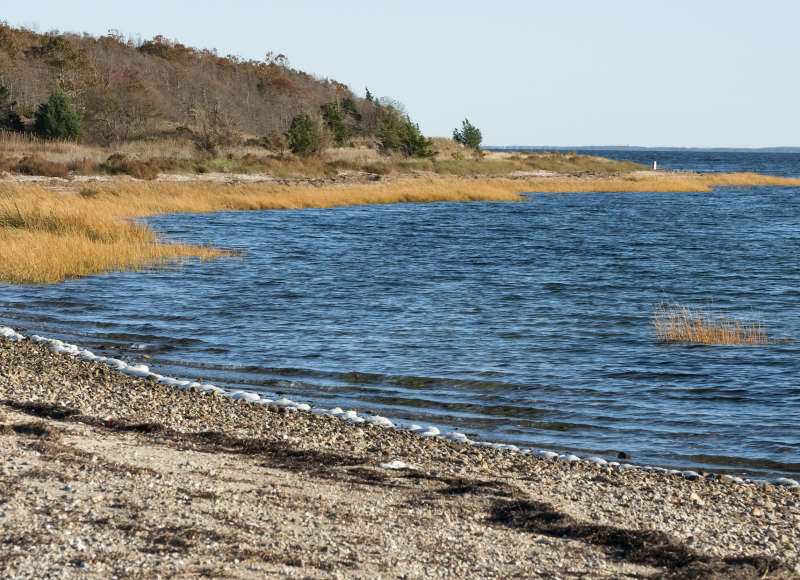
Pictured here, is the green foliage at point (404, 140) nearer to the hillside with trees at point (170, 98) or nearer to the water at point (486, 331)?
the hillside with trees at point (170, 98)

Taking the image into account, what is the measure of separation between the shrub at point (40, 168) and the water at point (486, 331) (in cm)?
1141

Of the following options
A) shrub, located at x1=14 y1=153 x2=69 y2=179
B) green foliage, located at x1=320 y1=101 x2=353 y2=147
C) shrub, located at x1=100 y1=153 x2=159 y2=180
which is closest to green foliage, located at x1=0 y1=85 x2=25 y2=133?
shrub, located at x1=100 y1=153 x2=159 y2=180

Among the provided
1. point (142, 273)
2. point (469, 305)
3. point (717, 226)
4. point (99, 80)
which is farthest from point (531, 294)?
point (99, 80)

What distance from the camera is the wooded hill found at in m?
69.8

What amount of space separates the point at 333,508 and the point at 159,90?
281 feet

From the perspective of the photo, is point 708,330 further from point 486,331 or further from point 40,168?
point 40,168

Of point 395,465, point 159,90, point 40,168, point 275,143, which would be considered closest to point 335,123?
point 275,143

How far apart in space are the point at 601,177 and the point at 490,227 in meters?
46.8

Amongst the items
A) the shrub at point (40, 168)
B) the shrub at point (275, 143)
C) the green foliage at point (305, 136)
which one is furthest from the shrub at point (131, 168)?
the shrub at point (275, 143)

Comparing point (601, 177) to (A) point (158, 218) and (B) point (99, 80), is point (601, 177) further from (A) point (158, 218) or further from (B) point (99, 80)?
(A) point (158, 218)

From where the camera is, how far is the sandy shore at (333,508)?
6.39m

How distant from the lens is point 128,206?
39.6m

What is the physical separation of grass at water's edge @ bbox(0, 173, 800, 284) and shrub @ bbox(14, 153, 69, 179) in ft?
9.21

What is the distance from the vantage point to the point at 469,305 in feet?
74.0
